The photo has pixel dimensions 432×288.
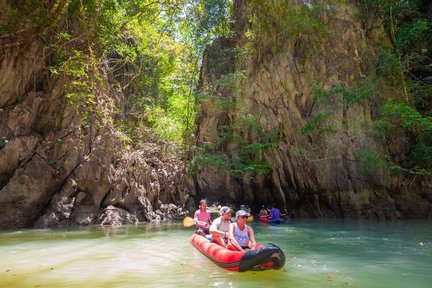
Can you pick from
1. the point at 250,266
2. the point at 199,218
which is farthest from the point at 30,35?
the point at 250,266

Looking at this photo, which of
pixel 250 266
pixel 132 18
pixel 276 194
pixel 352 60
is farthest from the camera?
pixel 276 194

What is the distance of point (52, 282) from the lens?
561 centimetres

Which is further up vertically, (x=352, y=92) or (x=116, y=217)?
(x=352, y=92)

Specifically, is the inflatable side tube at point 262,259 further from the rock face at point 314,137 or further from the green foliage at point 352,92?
the green foliage at point 352,92

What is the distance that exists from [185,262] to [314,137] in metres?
13.3

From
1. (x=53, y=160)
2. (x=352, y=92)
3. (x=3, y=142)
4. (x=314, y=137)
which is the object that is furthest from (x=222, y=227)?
(x=352, y=92)

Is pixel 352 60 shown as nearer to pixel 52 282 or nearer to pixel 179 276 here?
pixel 179 276

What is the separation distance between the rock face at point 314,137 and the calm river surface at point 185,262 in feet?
22.4

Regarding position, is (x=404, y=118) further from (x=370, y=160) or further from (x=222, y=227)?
(x=222, y=227)

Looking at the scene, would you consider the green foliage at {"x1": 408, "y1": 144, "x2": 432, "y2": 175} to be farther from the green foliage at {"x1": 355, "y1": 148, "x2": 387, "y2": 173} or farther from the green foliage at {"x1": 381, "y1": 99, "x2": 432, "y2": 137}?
the green foliage at {"x1": 355, "y1": 148, "x2": 387, "y2": 173}

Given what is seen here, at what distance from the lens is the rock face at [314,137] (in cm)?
1822

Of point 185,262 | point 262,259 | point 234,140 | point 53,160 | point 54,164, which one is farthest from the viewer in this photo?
point 234,140

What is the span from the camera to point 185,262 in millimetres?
7590

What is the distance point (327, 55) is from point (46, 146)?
14.8 metres
